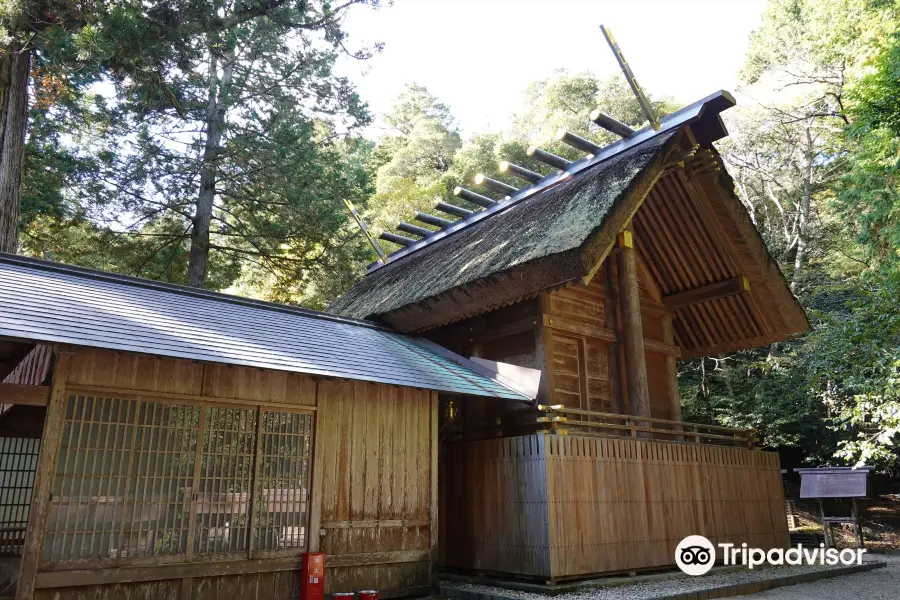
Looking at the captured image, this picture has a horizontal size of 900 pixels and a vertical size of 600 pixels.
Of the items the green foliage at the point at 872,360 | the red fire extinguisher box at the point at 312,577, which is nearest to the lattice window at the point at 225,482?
the red fire extinguisher box at the point at 312,577

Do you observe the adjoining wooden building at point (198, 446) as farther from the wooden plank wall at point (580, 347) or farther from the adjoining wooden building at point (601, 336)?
the wooden plank wall at point (580, 347)

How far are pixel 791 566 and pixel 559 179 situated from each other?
7.93 meters

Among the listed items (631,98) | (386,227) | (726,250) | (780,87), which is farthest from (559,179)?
(631,98)

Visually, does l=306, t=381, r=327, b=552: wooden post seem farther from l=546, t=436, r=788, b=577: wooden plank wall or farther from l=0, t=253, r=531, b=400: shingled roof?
l=546, t=436, r=788, b=577: wooden plank wall

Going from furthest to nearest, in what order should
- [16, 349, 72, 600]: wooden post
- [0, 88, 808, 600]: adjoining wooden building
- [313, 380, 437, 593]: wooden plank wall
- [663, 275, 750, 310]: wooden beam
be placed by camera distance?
[663, 275, 750, 310]: wooden beam < [313, 380, 437, 593]: wooden plank wall < [0, 88, 808, 600]: adjoining wooden building < [16, 349, 72, 600]: wooden post

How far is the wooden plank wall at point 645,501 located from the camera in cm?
767

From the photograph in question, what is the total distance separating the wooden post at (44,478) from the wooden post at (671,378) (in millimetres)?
10152

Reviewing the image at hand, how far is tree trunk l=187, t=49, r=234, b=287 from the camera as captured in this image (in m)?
15.3

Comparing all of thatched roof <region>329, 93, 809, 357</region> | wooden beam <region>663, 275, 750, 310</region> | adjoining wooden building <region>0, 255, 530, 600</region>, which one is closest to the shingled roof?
adjoining wooden building <region>0, 255, 530, 600</region>

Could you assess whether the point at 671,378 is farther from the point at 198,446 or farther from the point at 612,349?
the point at 198,446

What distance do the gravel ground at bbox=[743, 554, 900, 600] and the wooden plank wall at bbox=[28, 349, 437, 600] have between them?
4.48 metres

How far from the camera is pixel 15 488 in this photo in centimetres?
835

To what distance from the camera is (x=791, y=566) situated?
10.1m

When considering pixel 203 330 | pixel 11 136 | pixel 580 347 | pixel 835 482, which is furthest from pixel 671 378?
pixel 11 136
